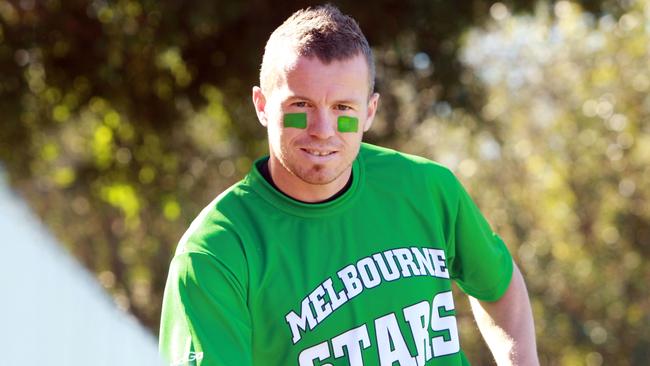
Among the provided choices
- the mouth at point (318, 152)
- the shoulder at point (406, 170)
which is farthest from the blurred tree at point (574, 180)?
the mouth at point (318, 152)

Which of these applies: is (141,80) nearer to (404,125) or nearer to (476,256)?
(404,125)

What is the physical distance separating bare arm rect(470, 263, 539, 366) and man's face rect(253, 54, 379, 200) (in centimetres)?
71

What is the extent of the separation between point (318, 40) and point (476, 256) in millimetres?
803

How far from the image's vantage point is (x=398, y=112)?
745 centimetres

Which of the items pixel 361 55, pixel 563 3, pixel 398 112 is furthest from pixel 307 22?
pixel 398 112

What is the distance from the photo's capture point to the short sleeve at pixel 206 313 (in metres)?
1.99

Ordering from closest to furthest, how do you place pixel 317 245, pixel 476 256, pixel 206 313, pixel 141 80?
pixel 206 313 < pixel 317 245 < pixel 476 256 < pixel 141 80

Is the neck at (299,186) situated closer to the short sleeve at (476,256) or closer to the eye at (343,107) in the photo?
the eye at (343,107)

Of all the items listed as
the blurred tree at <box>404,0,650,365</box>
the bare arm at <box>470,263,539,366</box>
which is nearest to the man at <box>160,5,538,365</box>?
the bare arm at <box>470,263,539,366</box>

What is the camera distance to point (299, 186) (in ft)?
7.42

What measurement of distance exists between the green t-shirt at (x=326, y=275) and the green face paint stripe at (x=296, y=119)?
20cm

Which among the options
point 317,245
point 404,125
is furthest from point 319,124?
point 404,125

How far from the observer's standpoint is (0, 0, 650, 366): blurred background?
21.5ft

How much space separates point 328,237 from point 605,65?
11231 mm
